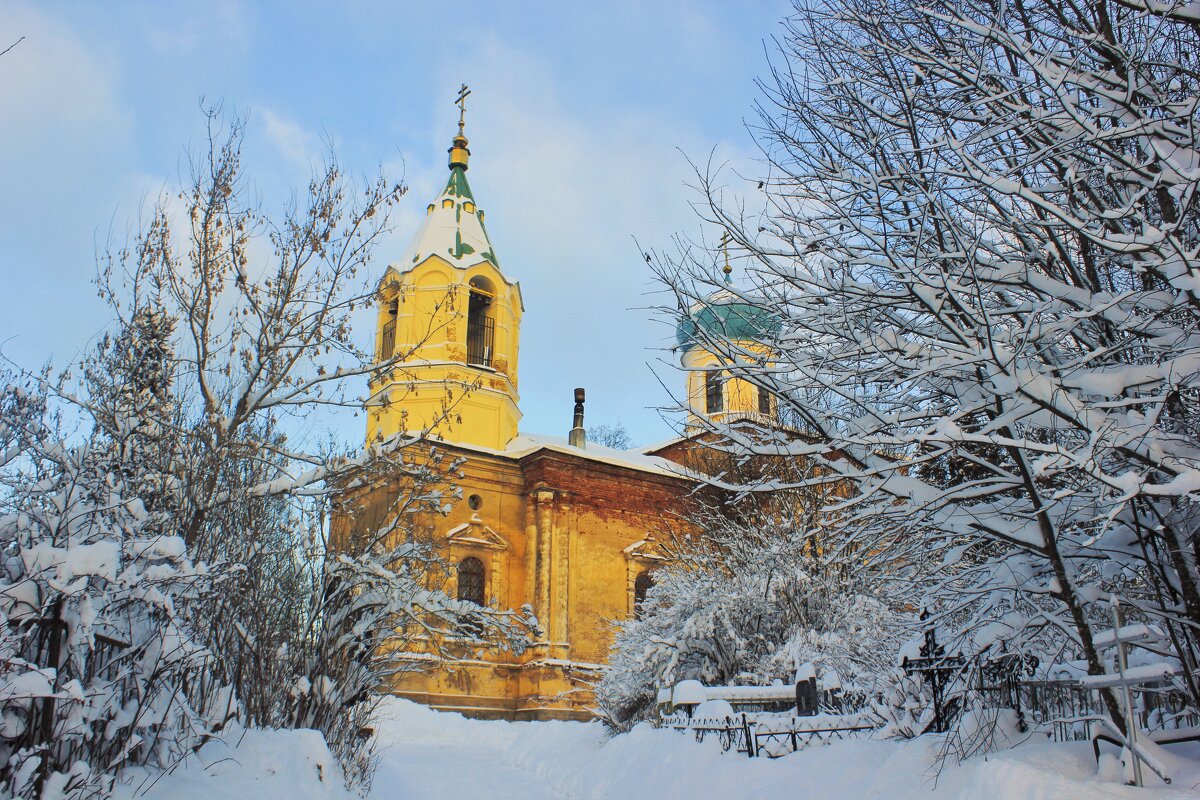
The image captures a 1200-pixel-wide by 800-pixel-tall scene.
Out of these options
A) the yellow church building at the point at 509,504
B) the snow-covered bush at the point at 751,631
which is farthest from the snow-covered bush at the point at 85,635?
the yellow church building at the point at 509,504

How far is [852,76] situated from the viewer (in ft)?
19.9

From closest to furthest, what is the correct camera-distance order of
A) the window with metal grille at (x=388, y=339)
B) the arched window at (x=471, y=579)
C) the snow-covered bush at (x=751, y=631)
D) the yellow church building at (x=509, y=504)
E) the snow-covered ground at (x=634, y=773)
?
→ the snow-covered ground at (x=634, y=773)
the snow-covered bush at (x=751, y=631)
the yellow church building at (x=509, y=504)
the arched window at (x=471, y=579)
the window with metal grille at (x=388, y=339)

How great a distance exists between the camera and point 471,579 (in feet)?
73.0

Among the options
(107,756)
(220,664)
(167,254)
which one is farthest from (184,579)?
(167,254)

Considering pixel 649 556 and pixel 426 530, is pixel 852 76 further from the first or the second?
pixel 649 556

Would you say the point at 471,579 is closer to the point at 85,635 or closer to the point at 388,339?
the point at 388,339

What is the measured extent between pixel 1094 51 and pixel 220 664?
7.37 m

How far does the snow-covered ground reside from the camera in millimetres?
4492

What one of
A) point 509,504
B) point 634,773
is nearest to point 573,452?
point 509,504

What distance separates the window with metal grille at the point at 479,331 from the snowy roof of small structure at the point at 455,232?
1146 millimetres

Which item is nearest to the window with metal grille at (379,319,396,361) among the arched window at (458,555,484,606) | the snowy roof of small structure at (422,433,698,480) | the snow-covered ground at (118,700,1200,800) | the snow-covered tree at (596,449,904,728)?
the snowy roof of small structure at (422,433,698,480)

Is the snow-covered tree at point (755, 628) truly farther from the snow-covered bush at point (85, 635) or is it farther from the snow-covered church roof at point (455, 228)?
the snow-covered church roof at point (455, 228)

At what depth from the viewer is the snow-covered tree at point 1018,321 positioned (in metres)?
4.19

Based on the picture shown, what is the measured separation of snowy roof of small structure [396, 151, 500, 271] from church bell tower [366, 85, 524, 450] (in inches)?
1.2
